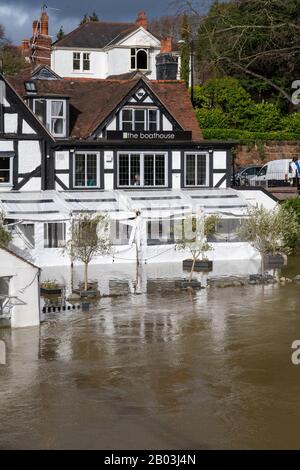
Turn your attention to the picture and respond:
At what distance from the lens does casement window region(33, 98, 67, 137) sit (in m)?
39.8

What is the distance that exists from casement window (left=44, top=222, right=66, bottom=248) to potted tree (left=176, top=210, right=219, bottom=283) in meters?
5.22

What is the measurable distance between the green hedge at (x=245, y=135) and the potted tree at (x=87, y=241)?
16620mm

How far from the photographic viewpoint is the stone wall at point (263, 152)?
50.9 metres

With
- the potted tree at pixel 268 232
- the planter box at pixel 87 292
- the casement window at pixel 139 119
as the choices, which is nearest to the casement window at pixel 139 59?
the casement window at pixel 139 119

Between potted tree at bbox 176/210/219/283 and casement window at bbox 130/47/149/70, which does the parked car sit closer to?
potted tree at bbox 176/210/219/283

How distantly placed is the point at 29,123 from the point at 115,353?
18488 millimetres

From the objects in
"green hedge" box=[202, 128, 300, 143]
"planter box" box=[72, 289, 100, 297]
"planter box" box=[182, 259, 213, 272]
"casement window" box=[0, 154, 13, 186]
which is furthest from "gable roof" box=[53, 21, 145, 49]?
"planter box" box=[72, 289, 100, 297]

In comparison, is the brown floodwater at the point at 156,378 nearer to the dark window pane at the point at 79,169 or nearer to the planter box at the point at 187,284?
the planter box at the point at 187,284

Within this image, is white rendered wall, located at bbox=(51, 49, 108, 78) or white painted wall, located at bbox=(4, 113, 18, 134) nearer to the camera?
white painted wall, located at bbox=(4, 113, 18, 134)

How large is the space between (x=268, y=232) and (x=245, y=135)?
18.2 m

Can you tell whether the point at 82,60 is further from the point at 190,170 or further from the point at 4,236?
the point at 4,236

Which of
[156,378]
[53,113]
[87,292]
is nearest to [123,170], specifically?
[53,113]

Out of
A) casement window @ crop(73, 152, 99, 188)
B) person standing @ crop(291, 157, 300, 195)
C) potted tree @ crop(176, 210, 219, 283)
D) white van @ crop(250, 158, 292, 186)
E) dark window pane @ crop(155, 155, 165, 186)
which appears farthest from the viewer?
white van @ crop(250, 158, 292, 186)

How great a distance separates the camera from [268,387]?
1880 cm
